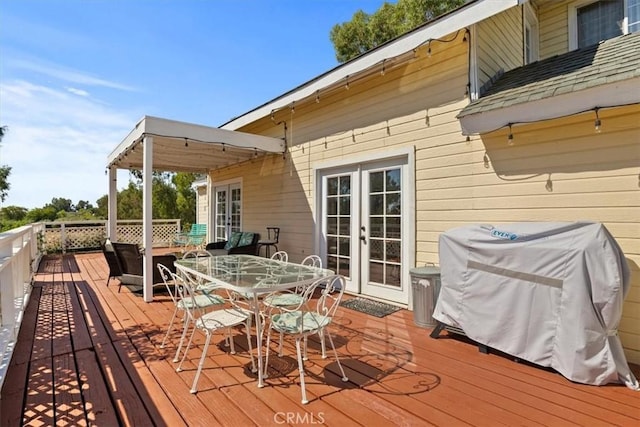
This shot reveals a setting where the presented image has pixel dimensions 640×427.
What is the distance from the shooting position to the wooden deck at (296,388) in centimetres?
193

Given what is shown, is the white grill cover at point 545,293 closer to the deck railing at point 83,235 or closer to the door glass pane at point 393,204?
the door glass pane at point 393,204

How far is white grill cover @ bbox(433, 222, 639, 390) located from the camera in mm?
2250

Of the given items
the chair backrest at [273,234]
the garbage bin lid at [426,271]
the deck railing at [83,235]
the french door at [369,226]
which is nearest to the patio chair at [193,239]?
the deck railing at [83,235]

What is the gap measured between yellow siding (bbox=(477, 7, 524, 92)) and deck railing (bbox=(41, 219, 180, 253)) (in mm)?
10262

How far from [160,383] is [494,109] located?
3.79 meters

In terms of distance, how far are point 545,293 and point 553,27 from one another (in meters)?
4.86

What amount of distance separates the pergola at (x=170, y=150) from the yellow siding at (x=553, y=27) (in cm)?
474

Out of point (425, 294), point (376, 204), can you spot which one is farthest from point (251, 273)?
point (376, 204)

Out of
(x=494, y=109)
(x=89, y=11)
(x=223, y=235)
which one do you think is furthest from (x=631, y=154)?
(x=223, y=235)

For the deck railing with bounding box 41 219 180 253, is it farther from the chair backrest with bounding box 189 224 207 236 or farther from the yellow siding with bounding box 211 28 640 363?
the yellow siding with bounding box 211 28 640 363

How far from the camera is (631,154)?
2.67 m

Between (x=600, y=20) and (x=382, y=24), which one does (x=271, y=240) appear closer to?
(x=600, y=20)

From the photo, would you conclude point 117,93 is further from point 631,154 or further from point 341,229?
point 631,154

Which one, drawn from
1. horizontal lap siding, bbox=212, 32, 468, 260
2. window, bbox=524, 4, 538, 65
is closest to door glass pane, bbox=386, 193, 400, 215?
horizontal lap siding, bbox=212, 32, 468, 260
